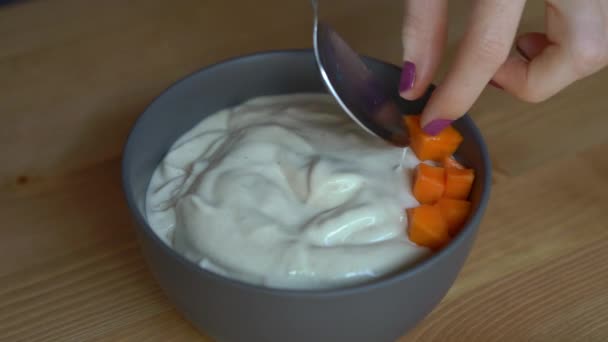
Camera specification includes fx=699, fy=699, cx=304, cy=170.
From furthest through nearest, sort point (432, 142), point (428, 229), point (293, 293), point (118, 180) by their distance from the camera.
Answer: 1. point (118, 180)
2. point (432, 142)
3. point (428, 229)
4. point (293, 293)

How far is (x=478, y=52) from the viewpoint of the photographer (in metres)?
0.78

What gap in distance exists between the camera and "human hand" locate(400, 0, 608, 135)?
0.77 m

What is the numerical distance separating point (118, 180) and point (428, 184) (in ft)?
1.73

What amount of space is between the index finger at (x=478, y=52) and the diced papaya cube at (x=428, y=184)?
84 mm

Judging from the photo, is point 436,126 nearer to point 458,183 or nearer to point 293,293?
point 458,183

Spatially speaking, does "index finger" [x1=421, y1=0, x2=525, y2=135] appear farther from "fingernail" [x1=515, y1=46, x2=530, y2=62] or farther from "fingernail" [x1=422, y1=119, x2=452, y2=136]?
"fingernail" [x1=515, y1=46, x2=530, y2=62]

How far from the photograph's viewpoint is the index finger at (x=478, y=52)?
761 mm

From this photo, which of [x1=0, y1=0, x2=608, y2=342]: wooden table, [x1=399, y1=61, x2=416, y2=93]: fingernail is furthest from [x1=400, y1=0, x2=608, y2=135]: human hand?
[x1=0, y1=0, x2=608, y2=342]: wooden table

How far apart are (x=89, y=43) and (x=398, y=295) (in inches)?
36.0

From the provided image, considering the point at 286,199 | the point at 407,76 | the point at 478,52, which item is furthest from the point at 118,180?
the point at 478,52

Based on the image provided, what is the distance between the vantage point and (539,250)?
3.35 feet

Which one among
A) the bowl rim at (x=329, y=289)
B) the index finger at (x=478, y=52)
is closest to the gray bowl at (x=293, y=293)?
the bowl rim at (x=329, y=289)

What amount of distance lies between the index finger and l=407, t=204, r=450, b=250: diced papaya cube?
13 centimetres

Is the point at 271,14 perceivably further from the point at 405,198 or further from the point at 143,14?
the point at 405,198
